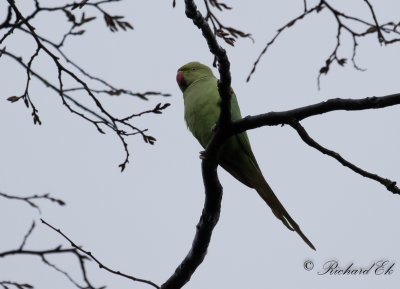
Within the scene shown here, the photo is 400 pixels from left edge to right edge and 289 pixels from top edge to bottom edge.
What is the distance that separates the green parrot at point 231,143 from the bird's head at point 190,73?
47 cm

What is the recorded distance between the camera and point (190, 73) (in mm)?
5324

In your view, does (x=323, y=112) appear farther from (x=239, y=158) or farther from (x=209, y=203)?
(x=239, y=158)

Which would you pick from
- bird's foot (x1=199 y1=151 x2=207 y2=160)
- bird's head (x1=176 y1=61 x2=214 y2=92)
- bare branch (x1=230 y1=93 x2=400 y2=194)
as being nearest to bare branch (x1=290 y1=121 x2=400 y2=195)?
bare branch (x1=230 y1=93 x2=400 y2=194)

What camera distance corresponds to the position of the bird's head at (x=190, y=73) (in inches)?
208

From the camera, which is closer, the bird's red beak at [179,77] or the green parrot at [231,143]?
the green parrot at [231,143]

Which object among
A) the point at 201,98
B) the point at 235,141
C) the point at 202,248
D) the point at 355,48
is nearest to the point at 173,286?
the point at 202,248

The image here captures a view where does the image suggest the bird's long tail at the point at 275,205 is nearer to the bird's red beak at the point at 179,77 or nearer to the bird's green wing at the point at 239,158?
the bird's green wing at the point at 239,158

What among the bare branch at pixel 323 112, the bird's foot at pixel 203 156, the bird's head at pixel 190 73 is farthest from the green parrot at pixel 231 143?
the bare branch at pixel 323 112

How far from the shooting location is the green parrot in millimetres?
4359

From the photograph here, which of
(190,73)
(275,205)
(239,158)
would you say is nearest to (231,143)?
(239,158)

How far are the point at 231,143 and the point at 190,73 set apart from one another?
129 centimetres

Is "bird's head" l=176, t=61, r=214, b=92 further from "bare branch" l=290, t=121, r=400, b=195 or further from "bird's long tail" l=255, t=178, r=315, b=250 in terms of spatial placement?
"bare branch" l=290, t=121, r=400, b=195

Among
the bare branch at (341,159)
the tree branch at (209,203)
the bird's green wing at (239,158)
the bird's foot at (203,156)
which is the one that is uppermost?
the bird's green wing at (239,158)

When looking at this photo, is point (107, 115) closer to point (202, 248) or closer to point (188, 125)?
point (202, 248)
